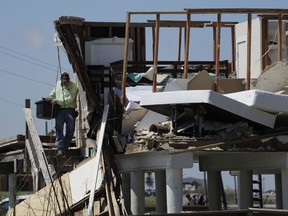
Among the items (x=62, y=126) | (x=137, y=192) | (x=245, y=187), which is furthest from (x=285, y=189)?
(x=62, y=126)

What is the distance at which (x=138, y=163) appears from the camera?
21.9 meters

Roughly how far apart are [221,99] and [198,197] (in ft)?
64.5

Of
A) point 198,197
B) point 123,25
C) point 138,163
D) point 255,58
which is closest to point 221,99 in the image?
point 138,163

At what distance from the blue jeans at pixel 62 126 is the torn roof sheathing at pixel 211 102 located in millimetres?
2763

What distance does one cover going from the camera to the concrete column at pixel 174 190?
20.3m

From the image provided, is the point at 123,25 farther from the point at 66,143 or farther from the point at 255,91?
the point at 255,91

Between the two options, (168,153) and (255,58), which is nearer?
(168,153)

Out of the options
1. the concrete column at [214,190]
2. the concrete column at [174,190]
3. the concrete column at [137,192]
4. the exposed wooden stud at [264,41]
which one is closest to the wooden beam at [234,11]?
the exposed wooden stud at [264,41]

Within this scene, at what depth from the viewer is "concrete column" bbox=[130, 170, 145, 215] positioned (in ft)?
74.1

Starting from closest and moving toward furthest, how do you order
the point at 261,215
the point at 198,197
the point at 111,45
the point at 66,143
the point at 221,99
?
the point at 261,215 < the point at 221,99 < the point at 66,143 < the point at 111,45 < the point at 198,197

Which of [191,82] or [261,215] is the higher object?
[191,82]

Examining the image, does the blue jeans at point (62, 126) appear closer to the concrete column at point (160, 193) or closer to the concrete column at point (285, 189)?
the concrete column at point (160, 193)

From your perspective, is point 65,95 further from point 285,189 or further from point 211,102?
point 285,189

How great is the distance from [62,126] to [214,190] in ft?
18.7
